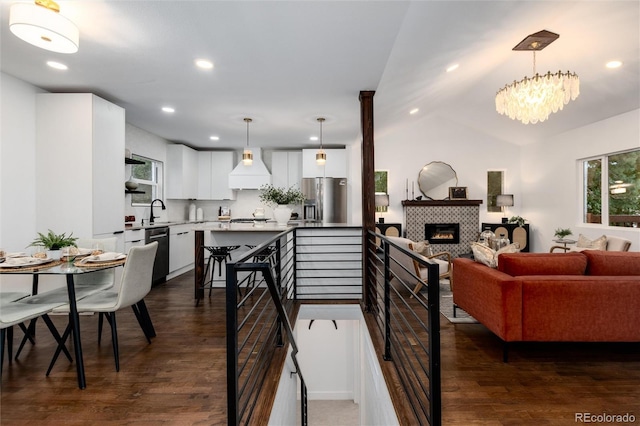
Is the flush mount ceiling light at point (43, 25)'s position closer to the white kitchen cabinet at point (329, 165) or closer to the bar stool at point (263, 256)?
the bar stool at point (263, 256)

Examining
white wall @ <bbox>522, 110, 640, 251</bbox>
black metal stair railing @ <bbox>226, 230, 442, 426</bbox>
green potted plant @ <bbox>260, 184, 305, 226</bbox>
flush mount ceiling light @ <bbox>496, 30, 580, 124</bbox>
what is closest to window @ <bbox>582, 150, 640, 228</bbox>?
white wall @ <bbox>522, 110, 640, 251</bbox>

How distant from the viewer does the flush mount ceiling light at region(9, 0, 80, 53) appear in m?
1.95

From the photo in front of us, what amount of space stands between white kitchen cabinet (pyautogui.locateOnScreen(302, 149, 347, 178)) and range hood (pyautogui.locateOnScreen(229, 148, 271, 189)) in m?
0.87

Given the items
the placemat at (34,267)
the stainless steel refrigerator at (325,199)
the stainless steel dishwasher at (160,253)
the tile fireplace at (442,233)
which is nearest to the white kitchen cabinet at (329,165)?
the stainless steel refrigerator at (325,199)

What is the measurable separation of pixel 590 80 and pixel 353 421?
19.4 ft

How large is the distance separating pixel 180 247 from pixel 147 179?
1.44 meters

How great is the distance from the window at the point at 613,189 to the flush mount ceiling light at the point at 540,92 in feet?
8.40

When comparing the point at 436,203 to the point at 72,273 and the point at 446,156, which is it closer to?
the point at 446,156

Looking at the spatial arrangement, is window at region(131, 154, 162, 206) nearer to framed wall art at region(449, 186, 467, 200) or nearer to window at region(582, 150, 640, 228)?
framed wall art at region(449, 186, 467, 200)

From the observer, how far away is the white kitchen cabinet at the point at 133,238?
13.8 ft

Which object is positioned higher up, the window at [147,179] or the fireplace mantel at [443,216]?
the window at [147,179]

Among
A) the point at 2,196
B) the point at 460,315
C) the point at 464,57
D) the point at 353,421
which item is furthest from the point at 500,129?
the point at 2,196

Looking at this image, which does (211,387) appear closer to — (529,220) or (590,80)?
(590,80)

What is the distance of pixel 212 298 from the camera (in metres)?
4.36
